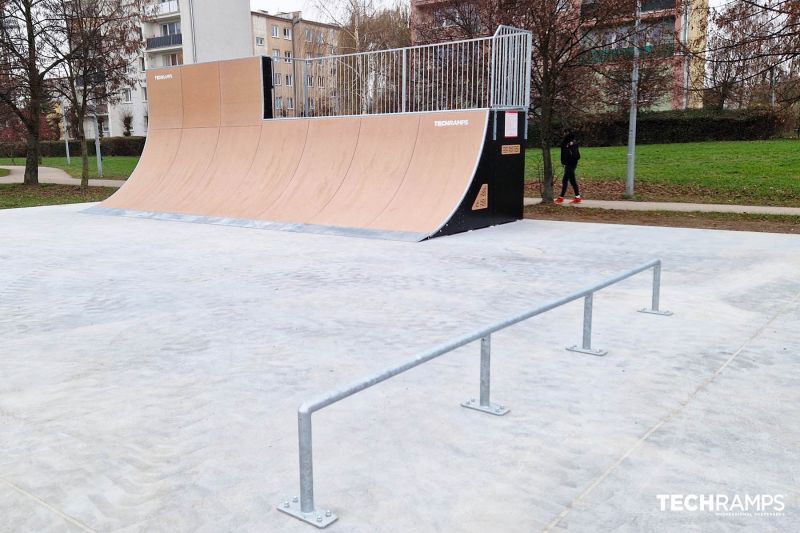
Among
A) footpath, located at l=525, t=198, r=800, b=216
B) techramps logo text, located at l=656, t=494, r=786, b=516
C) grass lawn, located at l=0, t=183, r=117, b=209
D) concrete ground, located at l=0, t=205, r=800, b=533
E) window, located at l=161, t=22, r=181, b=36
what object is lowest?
techramps logo text, located at l=656, t=494, r=786, b=516

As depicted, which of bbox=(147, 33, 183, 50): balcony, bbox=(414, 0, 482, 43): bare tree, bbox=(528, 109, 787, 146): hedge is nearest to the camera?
bbox=(414, 0, 482, 43): bare tree

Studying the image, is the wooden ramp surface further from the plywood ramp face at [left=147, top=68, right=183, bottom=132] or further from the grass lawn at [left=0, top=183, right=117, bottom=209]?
the grass lawn at [left=0, top=183, right=117, bottom=209]

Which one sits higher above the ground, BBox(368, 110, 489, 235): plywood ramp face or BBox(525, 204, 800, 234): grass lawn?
BBox(368, 110, 489, 235): plywood ramp face

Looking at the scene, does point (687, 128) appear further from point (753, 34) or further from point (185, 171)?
point (185, 171)

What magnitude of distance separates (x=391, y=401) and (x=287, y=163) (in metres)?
11.0

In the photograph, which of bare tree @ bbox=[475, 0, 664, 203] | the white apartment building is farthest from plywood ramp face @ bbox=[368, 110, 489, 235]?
the white apartment building

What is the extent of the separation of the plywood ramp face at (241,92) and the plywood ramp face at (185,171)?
66 cm

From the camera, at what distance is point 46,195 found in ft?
Answer: 67.2

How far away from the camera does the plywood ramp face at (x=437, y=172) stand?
37.7 feet

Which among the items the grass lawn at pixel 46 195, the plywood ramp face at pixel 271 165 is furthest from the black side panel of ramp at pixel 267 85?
the grass lawn at pixel 46 195

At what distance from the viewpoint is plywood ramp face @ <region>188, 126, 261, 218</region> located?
554 inches

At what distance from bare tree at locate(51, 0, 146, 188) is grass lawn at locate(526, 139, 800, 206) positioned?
13301mm

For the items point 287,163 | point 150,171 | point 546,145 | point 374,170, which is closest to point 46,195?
point 150,171

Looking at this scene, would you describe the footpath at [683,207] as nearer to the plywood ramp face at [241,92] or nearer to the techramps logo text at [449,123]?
the techramps logo text at [449,123]
